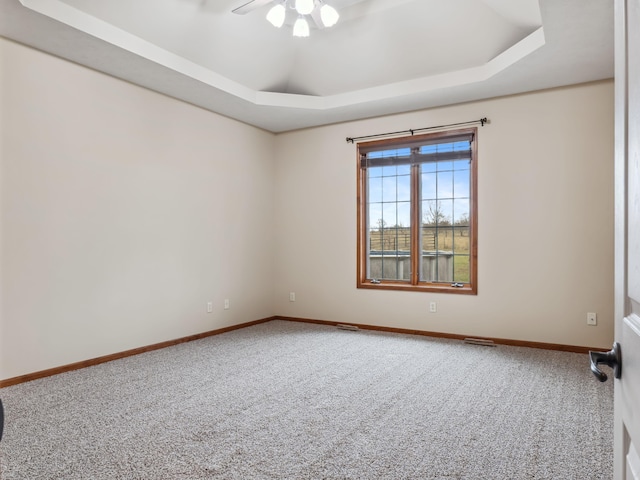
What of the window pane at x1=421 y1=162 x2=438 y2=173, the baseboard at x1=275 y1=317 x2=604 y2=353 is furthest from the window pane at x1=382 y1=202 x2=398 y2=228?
the baseboard at x1=275 y1=317 x2=604 y2=353

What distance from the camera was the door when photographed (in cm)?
68

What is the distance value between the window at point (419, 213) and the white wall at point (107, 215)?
5.25 feet

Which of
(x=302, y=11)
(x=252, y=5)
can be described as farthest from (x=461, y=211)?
(x=252, y=5)

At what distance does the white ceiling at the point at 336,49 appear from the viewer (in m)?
3.09

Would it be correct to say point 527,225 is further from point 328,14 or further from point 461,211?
point 328,14

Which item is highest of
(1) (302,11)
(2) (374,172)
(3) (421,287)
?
(1) (302,11)

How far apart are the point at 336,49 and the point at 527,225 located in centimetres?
262

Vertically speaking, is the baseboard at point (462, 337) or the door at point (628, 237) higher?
the door at point (628, 237)

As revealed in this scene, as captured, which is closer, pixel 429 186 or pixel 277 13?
pixel 277 13

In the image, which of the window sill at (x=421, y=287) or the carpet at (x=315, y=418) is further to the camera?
the window sill at (x=421, y=287)

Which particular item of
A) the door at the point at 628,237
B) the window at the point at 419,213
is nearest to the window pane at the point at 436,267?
the window at the point at 419,213

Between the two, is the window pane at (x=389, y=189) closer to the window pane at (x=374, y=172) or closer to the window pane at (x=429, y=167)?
the window pane at (x=374, y=172)

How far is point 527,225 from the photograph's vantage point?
4270 millimetres

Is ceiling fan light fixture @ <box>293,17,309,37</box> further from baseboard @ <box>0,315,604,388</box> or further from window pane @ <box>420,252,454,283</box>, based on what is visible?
baseboard @ <box>0,315,604,388</box>
